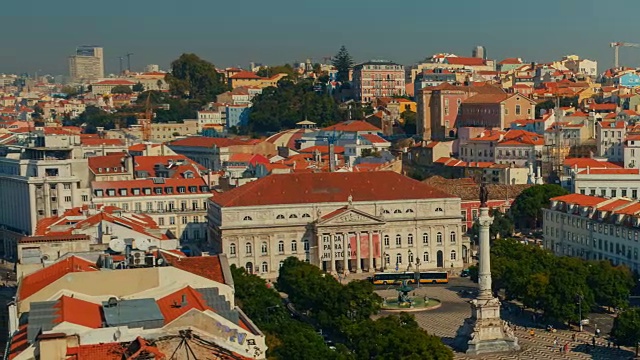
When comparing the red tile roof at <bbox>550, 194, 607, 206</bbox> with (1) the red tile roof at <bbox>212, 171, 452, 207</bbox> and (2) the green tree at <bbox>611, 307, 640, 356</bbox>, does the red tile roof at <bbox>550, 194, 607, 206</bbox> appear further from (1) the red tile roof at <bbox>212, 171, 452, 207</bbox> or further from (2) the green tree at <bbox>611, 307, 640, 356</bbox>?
(2) the green tree at <bbox>611, 307, 640, 356</bbox>

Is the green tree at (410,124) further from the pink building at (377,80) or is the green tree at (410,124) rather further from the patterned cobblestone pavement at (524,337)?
the patterned cobblestone pavement at (524,337)

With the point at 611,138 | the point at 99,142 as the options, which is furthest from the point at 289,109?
the point at 611,138

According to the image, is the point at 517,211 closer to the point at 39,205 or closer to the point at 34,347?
the point at 39,205

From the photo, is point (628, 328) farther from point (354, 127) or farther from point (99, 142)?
point (354, 127)

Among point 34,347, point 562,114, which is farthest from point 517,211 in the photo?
point 34,347

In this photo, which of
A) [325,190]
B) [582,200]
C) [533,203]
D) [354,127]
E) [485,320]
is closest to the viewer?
[485,320]

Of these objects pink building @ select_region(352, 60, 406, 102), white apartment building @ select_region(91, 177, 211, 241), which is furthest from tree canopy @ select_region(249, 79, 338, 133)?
white apartment building @ select_region(91, 177, 211, 241)
